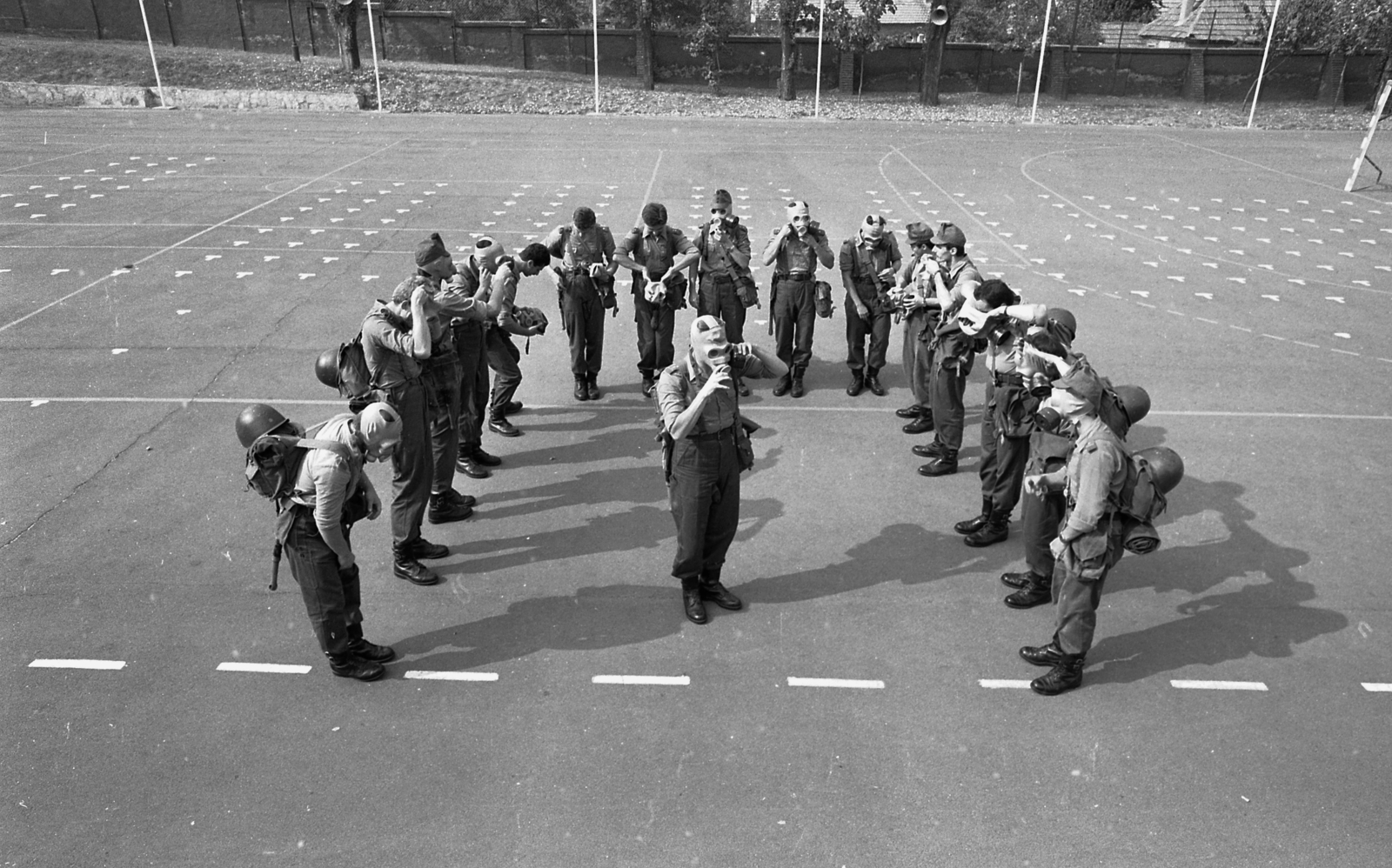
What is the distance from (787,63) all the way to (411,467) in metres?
35.0

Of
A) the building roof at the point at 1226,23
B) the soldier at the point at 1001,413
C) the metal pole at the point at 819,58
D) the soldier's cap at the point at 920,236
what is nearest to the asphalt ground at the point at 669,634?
the soldier at the point at 1001,413

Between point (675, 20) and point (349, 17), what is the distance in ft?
45.1

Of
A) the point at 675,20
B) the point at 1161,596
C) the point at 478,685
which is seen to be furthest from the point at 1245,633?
the point at 675,20

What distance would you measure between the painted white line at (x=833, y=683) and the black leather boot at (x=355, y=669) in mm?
2482

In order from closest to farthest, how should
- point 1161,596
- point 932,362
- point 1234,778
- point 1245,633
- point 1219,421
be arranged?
point 1234,778, point 1245,633, point 1161,596, point 932,362, point 1219,421

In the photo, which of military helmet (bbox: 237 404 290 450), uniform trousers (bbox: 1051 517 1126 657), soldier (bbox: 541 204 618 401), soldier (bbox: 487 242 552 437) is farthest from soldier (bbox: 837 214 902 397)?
military helmet (bbox: 237 404 290 450)

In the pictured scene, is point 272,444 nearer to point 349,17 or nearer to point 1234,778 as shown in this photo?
point 1234,778

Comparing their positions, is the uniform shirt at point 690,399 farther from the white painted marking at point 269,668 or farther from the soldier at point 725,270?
the soldier at point 725,270

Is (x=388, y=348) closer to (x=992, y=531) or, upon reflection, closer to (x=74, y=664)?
(x=74, y=664)

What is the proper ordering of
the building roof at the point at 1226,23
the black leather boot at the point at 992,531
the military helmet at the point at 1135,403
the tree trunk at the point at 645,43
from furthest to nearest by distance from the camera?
the building roof at the point at 1226,23 → the tree trunk at the point at 645,43 → the black leather boot at the point at 992,531 → the military helmet at the point at 1135,403

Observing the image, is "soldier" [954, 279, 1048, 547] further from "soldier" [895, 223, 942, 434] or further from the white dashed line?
the white dashed line

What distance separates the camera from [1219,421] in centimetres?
915

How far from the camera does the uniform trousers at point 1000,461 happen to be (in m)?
6.64

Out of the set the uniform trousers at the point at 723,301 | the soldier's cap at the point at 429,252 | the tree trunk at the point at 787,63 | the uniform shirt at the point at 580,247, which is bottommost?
the uniform trousers at the point at 723,301
